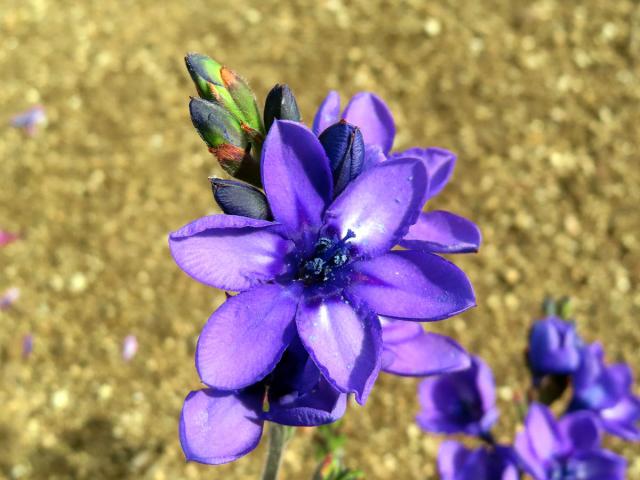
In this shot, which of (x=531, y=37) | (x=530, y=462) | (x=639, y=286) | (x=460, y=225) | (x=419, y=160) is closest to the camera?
(x=419, y=160)

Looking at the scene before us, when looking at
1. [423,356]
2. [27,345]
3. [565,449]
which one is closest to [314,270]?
[423,356]

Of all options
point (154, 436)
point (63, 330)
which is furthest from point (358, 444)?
point (63, 330)

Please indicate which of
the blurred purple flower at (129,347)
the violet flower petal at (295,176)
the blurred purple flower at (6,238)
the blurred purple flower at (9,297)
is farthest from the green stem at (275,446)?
the blurred purple flower at (6,238)

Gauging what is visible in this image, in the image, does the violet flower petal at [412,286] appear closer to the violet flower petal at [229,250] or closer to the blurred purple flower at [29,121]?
the violet flower petal at [229,250]

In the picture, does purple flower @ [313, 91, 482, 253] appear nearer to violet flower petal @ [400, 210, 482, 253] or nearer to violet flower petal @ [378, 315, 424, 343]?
violet flower petal @ [400, 210, 482, 253]

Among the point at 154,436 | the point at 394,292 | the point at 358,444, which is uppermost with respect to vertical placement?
the point at 394,292

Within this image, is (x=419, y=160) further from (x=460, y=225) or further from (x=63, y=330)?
(x=63, y=330)

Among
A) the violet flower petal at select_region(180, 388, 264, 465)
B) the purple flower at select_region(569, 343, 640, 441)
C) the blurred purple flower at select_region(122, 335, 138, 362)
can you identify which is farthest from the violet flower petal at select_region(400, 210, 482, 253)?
the blurred purple flower at select_region(122, 335, 138, 362)
